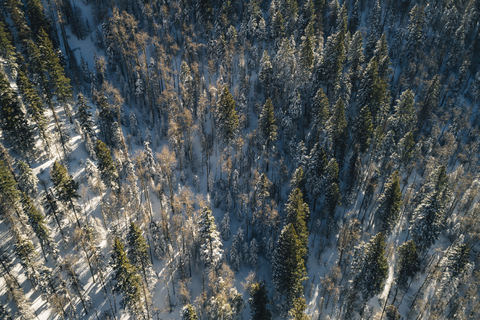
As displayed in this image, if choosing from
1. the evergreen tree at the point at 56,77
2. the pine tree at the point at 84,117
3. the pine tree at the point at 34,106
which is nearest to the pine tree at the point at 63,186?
the pine tree at the point at 34,106

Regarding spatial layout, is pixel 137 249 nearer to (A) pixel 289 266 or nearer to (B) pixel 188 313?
(B) pixel 188 313

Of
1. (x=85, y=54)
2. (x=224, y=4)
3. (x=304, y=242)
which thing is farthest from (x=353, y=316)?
(x=85, y=54)

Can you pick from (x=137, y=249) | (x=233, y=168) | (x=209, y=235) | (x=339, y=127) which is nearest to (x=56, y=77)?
A: (x=137, y=249)

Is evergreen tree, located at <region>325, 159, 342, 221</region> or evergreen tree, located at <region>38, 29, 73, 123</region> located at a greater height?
evergreen tree, located at <region>38, 29, 73, 123</region>

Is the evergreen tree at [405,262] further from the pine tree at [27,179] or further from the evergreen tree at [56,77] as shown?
the evergreen tree at [56,77]

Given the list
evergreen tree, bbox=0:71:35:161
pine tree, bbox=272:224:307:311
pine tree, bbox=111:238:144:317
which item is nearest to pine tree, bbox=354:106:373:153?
pine tree, bbox=272:224:307:311

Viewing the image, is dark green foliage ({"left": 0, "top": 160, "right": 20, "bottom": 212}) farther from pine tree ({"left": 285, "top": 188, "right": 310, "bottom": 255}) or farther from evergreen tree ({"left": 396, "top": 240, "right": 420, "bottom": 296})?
evergreen tree ({"left": 396, "top": 240, "right": 420, "bottom": 296})
